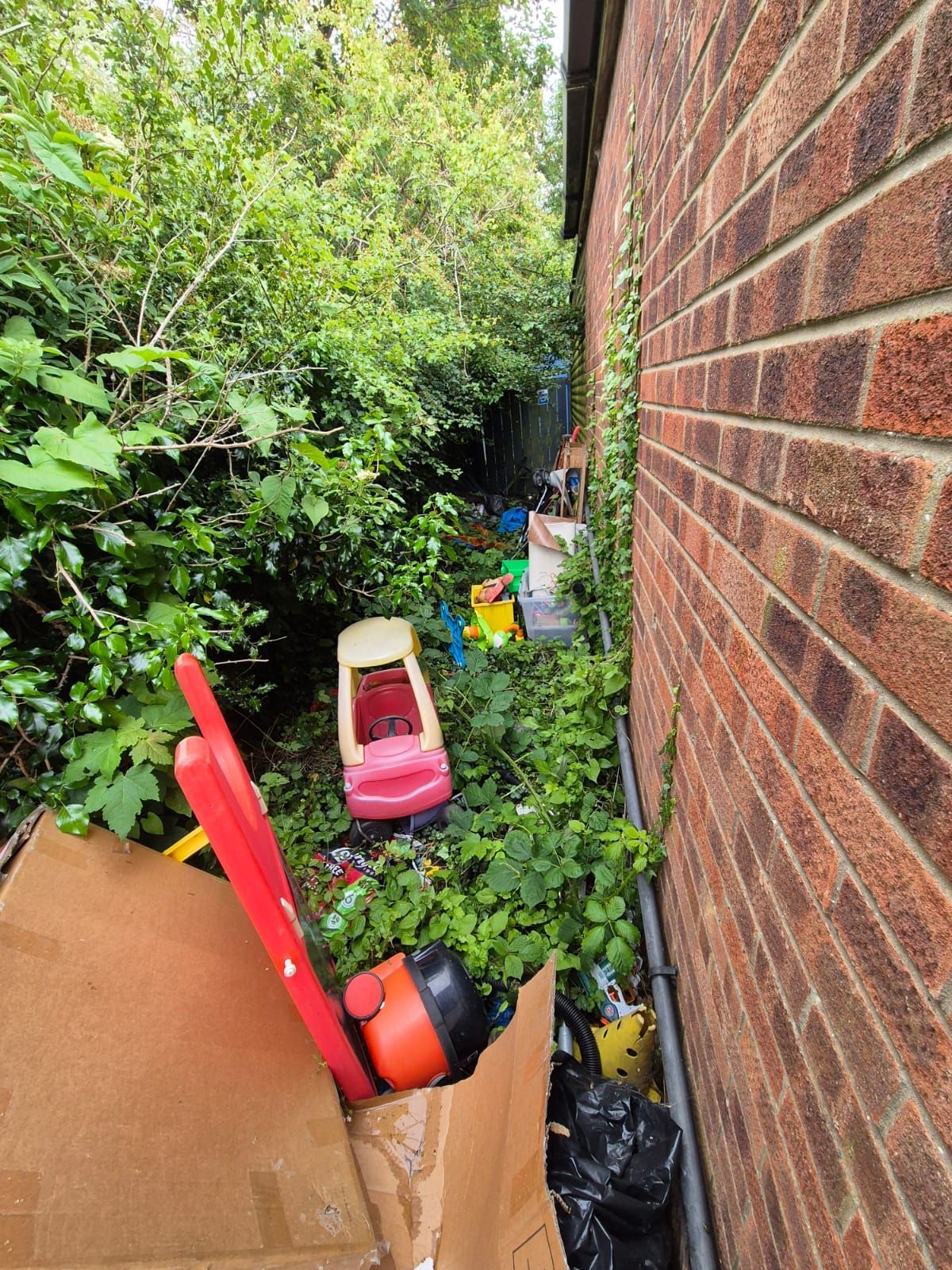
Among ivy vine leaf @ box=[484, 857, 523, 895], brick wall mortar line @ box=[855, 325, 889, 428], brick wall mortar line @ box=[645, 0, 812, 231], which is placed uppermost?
brick wall mortar line @ box=[645, 0, 812, 231]

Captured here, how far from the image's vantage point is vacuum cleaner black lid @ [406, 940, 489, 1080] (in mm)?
1760

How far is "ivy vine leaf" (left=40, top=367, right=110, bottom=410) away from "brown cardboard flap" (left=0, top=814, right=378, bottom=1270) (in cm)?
120

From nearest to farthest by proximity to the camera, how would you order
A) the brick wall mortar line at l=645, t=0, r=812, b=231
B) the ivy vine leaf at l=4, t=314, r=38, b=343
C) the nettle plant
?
the brick wall mortar line at l=645, t=0, r=812, b=231
the ivy vine leaf at l=4, t=314, r=38, b=343
the nettle plant

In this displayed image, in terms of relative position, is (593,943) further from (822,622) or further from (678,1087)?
(822,622)

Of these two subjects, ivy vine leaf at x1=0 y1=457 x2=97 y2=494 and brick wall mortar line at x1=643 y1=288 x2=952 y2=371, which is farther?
ivy vine leaf at x1=0 y1=457 x2=97 y2=494

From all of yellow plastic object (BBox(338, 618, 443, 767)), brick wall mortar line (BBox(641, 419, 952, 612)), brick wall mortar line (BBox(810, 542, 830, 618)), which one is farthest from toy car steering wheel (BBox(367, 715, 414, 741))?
brick wall mortar line (BBox(810, 542, 830, 618))

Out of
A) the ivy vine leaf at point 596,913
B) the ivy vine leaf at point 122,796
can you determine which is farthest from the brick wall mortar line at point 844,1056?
the ivy vine leaf at point 122,796

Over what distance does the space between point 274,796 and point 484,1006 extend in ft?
5.73

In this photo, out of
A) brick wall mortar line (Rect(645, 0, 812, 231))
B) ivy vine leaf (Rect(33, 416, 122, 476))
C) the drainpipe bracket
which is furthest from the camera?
the drainpipe bracket

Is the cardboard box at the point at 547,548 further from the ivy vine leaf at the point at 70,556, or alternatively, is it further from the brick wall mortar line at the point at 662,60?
the ivy vine leaf at the point at 70,556

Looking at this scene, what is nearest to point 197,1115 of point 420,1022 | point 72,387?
point 420,1022

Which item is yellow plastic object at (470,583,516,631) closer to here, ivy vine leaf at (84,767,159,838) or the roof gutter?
ivy vine leaf at (84,767,159,838)

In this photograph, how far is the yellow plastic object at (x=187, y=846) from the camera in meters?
1.78

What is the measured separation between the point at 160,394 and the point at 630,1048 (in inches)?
109
